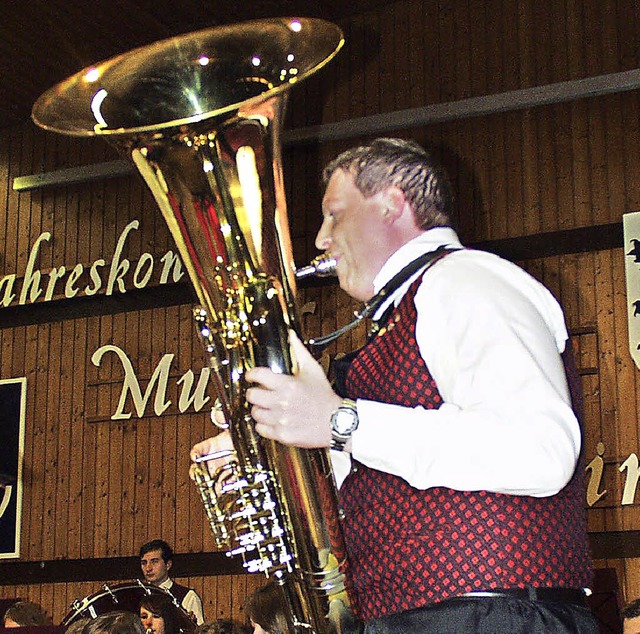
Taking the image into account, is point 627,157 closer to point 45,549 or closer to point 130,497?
point 130,497

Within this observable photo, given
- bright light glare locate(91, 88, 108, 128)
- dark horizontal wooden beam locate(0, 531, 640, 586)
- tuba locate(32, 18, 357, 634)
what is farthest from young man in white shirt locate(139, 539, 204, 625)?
bright light glare locate(91, 88, 108, 128)

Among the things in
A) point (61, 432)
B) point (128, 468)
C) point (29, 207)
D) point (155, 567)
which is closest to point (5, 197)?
point (29, 207)

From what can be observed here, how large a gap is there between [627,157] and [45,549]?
5337 mm

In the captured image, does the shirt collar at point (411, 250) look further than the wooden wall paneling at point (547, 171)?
No

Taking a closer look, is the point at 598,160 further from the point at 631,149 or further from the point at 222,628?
the point at 222,628

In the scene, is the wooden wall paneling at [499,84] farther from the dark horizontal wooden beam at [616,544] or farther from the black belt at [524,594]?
the black belt at [524,594]

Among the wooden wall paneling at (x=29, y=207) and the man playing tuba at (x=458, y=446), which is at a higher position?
the wooden wall paneling at (x=29, y=207)

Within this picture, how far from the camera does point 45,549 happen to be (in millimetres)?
8891

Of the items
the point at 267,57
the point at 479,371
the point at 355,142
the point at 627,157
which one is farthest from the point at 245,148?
the point at 355,142

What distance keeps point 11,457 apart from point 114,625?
248 inches

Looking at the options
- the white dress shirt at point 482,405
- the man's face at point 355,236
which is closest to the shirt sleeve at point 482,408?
the white dress shirt at point 482,405

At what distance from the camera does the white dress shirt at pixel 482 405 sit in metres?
1.72

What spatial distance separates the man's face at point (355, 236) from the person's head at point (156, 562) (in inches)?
220

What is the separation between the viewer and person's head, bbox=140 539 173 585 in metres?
7.43
